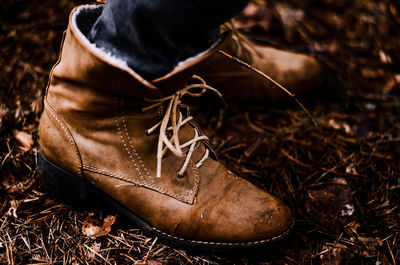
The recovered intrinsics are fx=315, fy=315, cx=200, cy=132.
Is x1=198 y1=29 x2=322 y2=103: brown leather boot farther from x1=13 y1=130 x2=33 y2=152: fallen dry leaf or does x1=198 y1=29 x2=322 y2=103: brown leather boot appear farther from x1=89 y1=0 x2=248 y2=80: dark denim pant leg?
x1=13 y1=130 x2=33 y2=152: fallen dry leaf

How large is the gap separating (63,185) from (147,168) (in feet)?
1.05

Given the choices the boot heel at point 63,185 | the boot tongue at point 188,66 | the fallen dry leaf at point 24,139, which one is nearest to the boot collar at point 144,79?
the boot tongue at point 188,66

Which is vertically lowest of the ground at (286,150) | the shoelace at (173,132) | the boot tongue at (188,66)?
the ground at (286,150)

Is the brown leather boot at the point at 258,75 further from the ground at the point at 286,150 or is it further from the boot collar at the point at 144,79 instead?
the boot collar at the point at 144,79

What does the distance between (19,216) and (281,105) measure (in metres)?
1.31

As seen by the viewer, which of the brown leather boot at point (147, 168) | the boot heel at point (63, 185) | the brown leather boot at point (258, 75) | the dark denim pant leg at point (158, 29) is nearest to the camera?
the dark denim pant leg at point (158, 29)

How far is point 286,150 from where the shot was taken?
1.48 meters

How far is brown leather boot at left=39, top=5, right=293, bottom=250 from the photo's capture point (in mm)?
958

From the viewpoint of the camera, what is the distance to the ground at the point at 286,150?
1079 millimetres

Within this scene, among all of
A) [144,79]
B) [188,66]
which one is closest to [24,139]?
Answer: [144,79]

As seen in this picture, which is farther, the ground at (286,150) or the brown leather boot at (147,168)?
the ground at (286,150)

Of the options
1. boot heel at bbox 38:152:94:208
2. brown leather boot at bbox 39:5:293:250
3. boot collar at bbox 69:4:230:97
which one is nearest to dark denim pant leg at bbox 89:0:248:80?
boot collar at bbox 69:4:230:97

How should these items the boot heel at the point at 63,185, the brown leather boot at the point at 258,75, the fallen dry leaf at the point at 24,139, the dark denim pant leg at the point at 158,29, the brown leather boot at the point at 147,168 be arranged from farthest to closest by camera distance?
the brown leather boot at the point at 258,75, the fallen dry leaf at the point at 24,139, the boot heel at the point at 63,185, the brown leather boot at the point at 147,168, the dark denim pant leg at the point at 158,29

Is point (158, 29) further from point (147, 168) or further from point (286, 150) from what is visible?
point (286, 150)
